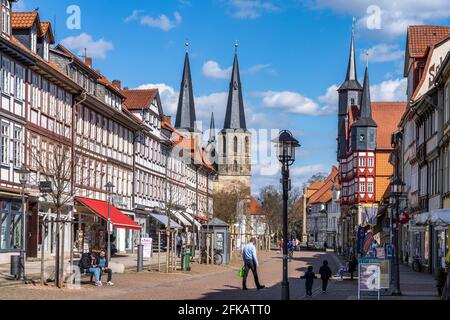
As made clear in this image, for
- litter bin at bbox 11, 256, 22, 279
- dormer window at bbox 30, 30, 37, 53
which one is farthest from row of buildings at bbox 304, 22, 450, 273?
dormer window at bbox 30, 30, 37, 53

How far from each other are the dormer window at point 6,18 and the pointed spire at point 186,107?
106438mm

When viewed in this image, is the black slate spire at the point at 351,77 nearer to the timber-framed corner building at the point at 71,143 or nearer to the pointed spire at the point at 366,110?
the pointed spire at the point at 366,110

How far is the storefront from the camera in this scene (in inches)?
2071

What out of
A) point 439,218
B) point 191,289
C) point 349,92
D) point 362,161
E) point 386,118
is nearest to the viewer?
point 439,218

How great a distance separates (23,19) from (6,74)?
228 inches

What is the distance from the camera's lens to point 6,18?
41.4m

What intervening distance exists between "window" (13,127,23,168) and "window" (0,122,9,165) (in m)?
1.10

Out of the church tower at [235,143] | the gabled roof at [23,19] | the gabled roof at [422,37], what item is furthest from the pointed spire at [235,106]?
the gabled roof at [23,19]

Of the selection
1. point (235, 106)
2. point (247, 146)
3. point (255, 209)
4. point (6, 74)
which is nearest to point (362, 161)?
point (255, 209)

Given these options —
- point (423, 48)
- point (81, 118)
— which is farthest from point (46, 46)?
point (423, 48)

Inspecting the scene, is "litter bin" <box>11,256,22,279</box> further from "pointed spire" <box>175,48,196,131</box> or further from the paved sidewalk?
"pointed spire" <box>175,48,196,131</box>

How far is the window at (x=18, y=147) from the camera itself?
42875mm

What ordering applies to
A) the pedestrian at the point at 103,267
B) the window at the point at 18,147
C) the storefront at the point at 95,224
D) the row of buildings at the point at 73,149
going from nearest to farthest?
the pedestrian at the point at 103,267 < the row of buildings at the point at 73,149 < the window at the point at 18,147 < the storefront at the point at 95,224

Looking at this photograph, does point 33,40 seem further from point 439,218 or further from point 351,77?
point 351,77
